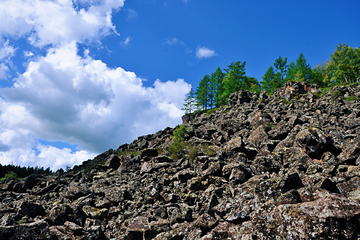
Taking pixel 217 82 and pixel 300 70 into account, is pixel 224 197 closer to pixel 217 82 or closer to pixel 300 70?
pixel 217 82

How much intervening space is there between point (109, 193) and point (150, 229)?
626 cm

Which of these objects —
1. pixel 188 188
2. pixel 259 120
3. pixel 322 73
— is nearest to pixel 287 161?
pixel 188 188

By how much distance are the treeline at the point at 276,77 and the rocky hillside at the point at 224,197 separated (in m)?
46.7

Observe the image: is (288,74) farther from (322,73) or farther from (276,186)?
(276,186)

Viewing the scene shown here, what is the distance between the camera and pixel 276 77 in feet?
234

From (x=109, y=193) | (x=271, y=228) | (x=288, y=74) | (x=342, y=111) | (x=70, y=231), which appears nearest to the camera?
(x=271, y=228)

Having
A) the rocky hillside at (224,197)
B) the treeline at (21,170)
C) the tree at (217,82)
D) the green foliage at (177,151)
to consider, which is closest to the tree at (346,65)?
the tree at (217,82)

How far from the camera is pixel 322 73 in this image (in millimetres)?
75812

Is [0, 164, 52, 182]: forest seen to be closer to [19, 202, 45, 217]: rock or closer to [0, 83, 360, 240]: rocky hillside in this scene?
[0, 83, 360, 240]: rocky hillside

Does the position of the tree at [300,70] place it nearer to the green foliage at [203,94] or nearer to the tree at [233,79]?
the tree at [233,79]

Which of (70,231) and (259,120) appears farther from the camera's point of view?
(259,120)

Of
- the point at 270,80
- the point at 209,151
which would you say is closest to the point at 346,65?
the point at 270,80

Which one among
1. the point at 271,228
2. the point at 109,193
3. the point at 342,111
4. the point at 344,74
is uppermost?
the point at 344,74

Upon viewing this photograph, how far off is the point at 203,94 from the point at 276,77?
2846cm
